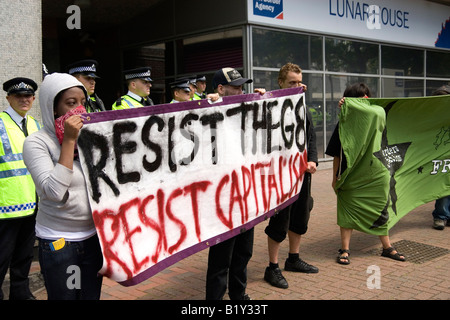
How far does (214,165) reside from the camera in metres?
3.35

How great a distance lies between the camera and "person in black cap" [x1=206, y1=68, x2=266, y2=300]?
3.46m

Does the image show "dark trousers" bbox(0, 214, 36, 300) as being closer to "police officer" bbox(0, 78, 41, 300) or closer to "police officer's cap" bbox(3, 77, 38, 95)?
"police officer" bbox(0, 78, 41, 300)

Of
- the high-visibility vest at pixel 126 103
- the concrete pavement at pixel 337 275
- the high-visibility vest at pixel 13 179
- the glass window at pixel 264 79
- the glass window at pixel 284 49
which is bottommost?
the concrete pavement at pixel 337 275

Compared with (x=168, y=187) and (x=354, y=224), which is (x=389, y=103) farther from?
(x=168, y=187)

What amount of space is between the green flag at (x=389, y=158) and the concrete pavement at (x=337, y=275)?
44cm

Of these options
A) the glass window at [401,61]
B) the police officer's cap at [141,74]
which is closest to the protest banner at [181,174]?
the police officer's cap at [141,74]

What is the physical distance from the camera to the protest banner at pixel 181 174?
2.58 m

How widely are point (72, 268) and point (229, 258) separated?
4.32ft

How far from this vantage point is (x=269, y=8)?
444 inches

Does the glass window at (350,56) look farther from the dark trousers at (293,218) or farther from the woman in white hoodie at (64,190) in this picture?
the woman in white hoodie at (64,190)

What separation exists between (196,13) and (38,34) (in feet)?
22.6

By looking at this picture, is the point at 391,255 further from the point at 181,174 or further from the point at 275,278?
the point at 181,174

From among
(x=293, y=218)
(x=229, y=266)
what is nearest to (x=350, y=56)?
(x=293, y=218)
